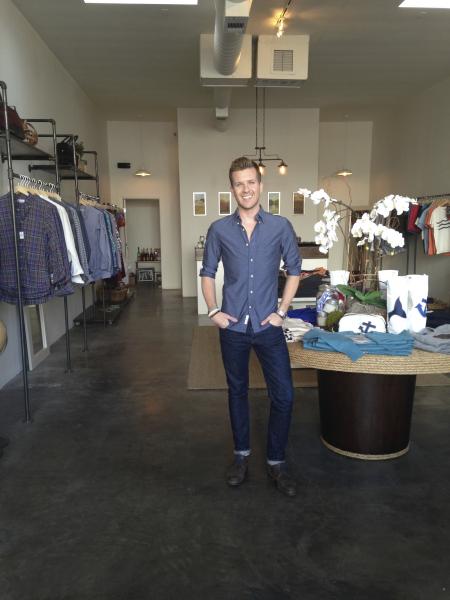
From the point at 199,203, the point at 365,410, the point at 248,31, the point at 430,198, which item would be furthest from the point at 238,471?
the point at 199,203

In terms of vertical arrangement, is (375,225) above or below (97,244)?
above

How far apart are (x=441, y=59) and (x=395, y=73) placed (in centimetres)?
80

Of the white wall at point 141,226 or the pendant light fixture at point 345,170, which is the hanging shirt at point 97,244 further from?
the pendant light fixture at point 345,170

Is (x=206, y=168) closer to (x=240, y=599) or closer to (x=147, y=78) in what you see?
(x=147, y=78)

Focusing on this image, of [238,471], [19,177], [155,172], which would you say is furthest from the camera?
[155,172]

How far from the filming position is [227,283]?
7.65 ft

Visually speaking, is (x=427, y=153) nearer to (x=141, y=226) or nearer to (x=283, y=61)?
(x=283, y=61)

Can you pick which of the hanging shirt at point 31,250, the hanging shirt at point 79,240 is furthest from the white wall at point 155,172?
the hanging shirt at point 31,250

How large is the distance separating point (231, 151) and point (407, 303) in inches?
309

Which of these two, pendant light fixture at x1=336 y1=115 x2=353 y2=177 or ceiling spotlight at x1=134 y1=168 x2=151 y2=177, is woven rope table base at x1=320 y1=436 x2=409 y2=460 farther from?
ceiling spotlight at x1=134 y1=168 x2=151 y2=177

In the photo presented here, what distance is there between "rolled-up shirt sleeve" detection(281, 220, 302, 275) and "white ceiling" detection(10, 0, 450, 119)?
3917 millimetres

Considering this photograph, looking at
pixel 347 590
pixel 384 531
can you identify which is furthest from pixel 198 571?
pixel 384 531

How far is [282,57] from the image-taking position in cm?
572

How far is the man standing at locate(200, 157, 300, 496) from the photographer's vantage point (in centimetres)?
226
